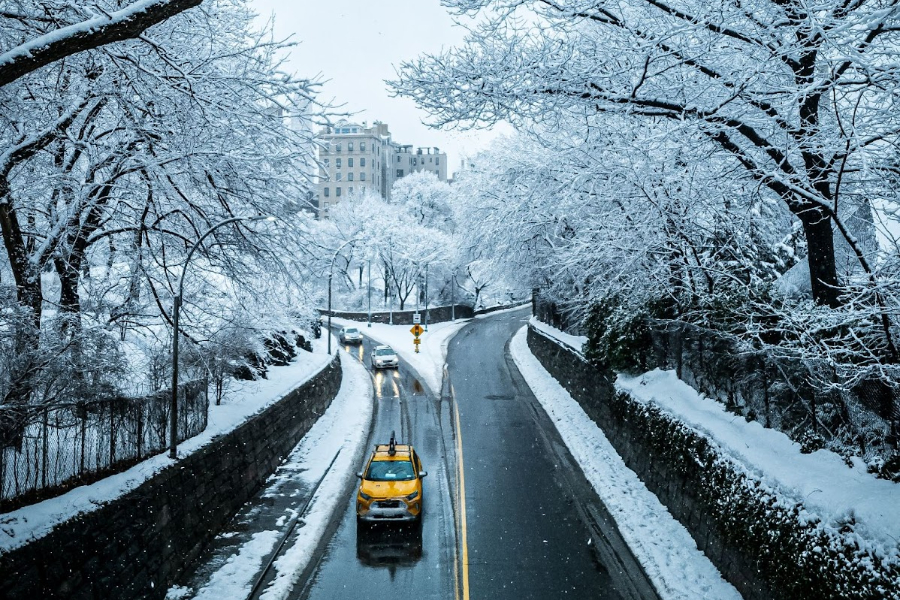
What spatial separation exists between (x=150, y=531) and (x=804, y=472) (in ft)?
34.7

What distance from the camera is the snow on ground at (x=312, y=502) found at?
1120 centimetres

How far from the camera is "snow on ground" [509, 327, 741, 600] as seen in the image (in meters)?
10.9

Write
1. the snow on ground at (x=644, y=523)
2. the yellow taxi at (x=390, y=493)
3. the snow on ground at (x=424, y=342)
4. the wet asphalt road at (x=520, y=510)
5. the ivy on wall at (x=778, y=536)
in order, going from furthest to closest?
the snow on ground at (x=424, y=342)
the yellow taxi at (x=390, y=493)
the wet asphalt road at (x=520, y=510)
the snow on ground at (x=644, y=523)
the ivy on wall at (x=778, y=536)

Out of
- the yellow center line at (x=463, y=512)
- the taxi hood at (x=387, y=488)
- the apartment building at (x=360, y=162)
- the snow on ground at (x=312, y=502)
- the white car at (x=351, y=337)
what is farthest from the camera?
the apartment building at (x=360, y=162)

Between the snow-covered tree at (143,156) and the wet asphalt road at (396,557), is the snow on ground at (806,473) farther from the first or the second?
the snow-covered tree at (143,156)

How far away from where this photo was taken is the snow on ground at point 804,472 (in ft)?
25.3

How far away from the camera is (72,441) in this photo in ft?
32.7

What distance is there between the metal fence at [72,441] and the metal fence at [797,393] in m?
10.8

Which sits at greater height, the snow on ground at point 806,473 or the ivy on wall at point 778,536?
the snow on ground at point 806,473

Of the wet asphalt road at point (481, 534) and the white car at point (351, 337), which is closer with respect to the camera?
the wet asphalt road at point (481, 534)

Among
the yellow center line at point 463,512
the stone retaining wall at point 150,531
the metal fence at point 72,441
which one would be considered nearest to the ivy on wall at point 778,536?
the yellow center line at point 463,512

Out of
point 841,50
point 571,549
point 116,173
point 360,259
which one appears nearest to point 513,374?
point 571,549

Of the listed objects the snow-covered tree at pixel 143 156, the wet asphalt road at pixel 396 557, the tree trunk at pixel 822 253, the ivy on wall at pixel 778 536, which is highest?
the snow-covered tree at pixel 143 156

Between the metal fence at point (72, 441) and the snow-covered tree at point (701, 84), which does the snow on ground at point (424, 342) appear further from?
the snow-covered tree at point (701, 84)
